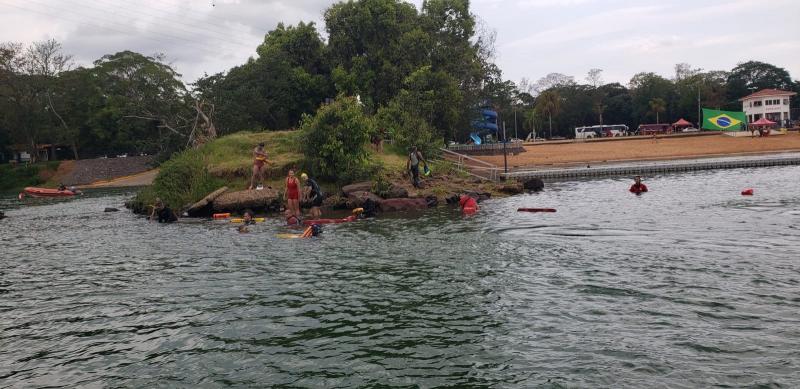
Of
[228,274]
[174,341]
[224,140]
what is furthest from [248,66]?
[174,341]

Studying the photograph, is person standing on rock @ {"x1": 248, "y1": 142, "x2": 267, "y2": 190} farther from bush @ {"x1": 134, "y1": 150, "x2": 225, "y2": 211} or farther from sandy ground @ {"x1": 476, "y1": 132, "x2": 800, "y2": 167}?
sandy ground @ {"x1": 476, "y1": 132, "x2": 800, "y2": 167}

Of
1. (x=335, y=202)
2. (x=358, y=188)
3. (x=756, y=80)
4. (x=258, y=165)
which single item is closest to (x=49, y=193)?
(x=258, y=165)

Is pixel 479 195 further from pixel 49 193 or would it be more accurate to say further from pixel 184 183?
pixel 49 193

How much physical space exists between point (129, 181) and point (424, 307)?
64.4 m

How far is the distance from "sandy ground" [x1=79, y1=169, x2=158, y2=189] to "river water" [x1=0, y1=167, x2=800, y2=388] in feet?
150

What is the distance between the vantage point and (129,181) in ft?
219

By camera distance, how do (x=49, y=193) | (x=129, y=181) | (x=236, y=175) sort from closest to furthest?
1. (x=236, y=175)
2. (x=49, y=193)
3. (x=129, y=181)

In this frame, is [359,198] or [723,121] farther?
[723,121]

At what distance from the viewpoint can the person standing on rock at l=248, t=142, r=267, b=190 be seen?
30062mm

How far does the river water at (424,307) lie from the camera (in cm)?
816

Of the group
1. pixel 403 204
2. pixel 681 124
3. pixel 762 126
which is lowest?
pixel 403 204

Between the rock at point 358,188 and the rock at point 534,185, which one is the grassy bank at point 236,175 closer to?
the rock at point 358,188

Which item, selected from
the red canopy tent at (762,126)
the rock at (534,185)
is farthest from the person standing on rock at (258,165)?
the red canopy tent at (762,126)

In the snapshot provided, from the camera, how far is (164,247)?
1961 cm
